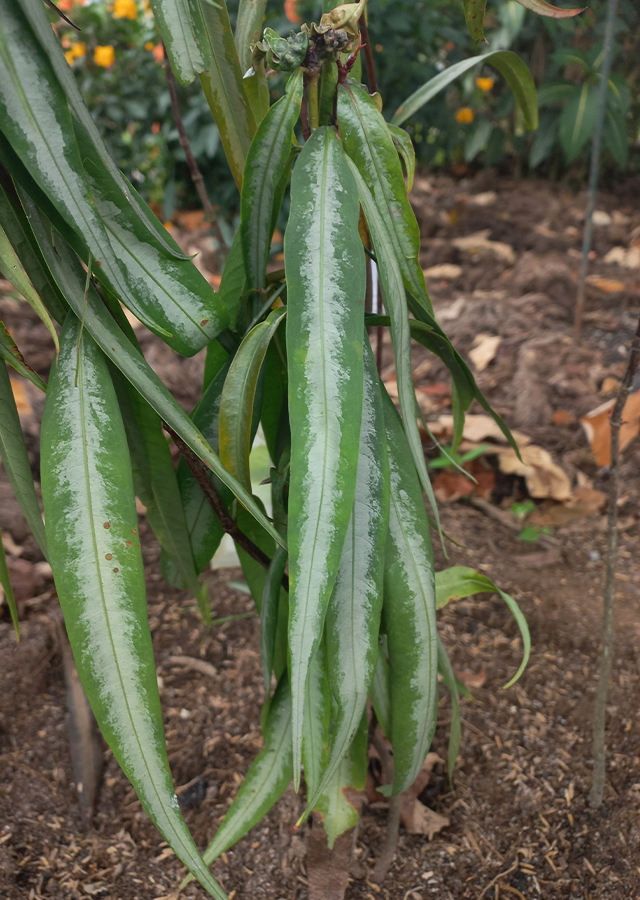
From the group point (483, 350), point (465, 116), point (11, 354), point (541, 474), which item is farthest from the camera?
point (465, 116)

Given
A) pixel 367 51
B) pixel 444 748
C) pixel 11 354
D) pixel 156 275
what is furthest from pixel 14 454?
pixel 444 748

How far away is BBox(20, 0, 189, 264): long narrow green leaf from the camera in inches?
17.1

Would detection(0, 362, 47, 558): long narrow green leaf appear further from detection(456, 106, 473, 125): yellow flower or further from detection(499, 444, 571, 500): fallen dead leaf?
detection(456, 106, 473, 125): yellow flower

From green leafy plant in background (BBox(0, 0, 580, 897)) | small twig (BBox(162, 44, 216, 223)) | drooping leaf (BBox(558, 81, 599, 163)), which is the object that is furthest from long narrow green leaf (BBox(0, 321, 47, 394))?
drooping leaf (BBox(558, 81, 599, 163))

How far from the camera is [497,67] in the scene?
80cm

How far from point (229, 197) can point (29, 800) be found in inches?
97.1

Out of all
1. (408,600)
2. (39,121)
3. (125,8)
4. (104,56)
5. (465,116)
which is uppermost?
(125,8)

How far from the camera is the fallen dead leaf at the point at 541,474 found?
159 cm

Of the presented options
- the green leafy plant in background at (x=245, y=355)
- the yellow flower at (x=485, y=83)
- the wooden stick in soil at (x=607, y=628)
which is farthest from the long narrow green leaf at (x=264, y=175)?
the yellow flower at (x=485, y=83)

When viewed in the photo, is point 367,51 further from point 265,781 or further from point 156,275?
point 265,781

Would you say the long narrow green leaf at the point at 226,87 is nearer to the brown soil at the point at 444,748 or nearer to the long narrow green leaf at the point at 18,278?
the long narrow green leaf at the point at 18,278

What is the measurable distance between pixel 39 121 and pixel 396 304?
294 mm

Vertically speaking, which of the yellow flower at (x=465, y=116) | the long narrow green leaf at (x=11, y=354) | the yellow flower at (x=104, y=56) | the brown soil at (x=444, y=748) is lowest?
the brown soil at (x=444, y=748)

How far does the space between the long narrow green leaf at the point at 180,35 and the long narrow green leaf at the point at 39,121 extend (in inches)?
4.4
